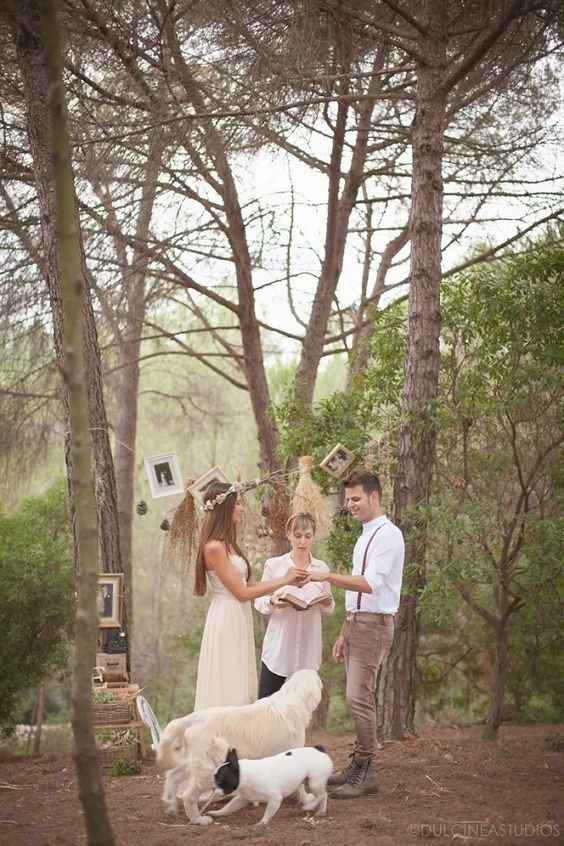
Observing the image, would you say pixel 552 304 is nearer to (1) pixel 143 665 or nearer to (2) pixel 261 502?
(2) pixel 261 502

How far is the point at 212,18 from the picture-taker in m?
7.03

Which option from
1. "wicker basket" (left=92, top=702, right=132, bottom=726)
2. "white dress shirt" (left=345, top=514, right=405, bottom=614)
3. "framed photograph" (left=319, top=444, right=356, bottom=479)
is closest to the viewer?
"white dress shirt" (left=345, top=514, right=405, bottom=614)

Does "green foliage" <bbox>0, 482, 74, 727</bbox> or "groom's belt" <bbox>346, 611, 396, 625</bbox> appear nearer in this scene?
"groom's belt" <bbox>346, 611, 396, 625</bbox>

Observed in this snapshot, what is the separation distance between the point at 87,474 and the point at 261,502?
3.77 m

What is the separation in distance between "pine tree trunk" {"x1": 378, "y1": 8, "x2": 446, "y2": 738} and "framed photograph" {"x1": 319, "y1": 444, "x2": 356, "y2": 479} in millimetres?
507

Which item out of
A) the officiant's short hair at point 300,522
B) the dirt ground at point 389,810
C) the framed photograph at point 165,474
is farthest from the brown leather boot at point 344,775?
the framed photograph at point 165,474

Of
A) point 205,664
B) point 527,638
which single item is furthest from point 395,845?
point 527,638

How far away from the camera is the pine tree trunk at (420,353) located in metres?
6.61

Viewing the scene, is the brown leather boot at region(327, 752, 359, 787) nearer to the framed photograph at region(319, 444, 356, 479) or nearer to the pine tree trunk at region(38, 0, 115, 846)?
the pine tree trunk at region(38, 0, 115, 846)

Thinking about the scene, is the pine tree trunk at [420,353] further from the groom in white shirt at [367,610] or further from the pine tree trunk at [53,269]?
the pine tree trunk at [53,269]

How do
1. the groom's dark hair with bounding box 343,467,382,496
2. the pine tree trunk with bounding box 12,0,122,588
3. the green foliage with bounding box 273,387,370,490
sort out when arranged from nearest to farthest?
the groom's dark hair with bounding box 343,467,382,496
the pine tree trunk with bounding box 12,0,122,588
the green foliage with bounding box 273,387,370,490

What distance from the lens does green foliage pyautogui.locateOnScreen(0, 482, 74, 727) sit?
384 inches

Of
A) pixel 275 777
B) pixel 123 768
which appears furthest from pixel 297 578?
pixel 123 768

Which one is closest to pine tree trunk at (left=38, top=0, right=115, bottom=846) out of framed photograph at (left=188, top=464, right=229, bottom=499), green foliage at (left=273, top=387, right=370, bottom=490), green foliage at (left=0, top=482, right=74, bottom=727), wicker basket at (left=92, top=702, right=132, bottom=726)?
framed photograph at (left=188, top=464, right=229, bottom=499)
